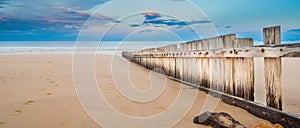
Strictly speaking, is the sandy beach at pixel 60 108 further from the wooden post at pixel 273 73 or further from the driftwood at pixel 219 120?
the wooden post at pixel 273 73

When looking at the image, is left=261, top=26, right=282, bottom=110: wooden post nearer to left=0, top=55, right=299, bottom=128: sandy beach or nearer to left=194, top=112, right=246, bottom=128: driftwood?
left=0, top=55, right=299, bottom=128: sandy beach

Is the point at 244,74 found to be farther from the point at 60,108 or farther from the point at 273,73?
the point at 60,108

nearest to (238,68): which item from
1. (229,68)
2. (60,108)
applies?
(229,68)

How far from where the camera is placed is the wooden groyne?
2684mm

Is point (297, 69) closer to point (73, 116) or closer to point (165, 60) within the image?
point (165, 60)

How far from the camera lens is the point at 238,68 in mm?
3473

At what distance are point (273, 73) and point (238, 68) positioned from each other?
756mm

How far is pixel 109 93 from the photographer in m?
4.33

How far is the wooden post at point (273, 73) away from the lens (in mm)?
2686

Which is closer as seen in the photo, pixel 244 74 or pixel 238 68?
pixel 244 74

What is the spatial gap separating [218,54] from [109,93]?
92.1 inches

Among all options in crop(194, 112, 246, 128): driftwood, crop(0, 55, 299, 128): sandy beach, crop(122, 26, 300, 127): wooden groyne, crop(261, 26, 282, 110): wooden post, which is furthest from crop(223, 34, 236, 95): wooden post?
crop(194, 112, 246, 128): driftwood

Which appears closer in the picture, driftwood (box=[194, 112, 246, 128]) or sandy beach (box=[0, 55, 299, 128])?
driftwood (box=[194, 112, 246, 128])

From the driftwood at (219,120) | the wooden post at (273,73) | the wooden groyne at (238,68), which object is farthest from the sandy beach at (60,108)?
the wooden post at (273,73)
